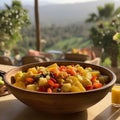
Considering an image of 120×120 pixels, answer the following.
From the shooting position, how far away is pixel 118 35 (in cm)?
159

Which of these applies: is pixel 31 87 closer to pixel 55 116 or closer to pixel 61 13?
pixel 55 116

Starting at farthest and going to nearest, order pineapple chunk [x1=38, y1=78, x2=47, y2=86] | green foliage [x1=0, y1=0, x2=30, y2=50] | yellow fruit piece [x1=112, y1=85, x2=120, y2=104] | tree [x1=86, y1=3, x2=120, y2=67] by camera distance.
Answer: green foliage [x1=0, y1=0, x2=30, y2=50] → tree [x1=86, y1=3, x2=120, y2=67] → yellow fruit piece [x1=112, y1=85, x2=120, y2=104] → pineapple chunk [x1=38, y1=78, x2=47, y2=86]

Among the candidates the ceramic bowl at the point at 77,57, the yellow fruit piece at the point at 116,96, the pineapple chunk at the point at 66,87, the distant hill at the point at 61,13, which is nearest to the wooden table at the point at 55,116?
the yellow fruit piece at the point at 116,96

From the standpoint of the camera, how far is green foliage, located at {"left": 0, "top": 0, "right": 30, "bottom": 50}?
21.2 ft

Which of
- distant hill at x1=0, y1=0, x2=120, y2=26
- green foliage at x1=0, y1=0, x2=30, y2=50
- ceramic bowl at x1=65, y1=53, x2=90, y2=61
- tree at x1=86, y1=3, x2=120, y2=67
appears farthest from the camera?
distant hill at x1=0, y1=0, x2=120, y2=26

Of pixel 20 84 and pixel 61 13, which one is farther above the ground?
pixel 61 13

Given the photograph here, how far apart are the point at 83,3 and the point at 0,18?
8.28m

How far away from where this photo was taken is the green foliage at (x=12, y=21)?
21.2ft

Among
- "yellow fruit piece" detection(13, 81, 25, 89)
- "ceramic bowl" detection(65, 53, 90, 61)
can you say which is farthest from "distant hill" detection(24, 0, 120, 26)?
"yellow fruit piece" detection(13, 81, 25, 89)

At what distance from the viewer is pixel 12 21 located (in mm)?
6535

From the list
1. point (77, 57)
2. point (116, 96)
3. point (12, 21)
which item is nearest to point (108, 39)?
point (77, 57)

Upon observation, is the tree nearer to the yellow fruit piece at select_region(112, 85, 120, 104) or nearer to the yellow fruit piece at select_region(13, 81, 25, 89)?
the yellow fruit piece at select_region(112, 85, 120, 104)

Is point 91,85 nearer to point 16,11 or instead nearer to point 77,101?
point 77,101

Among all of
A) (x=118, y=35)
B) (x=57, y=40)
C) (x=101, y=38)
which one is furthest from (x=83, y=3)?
(x=118, y=35)
